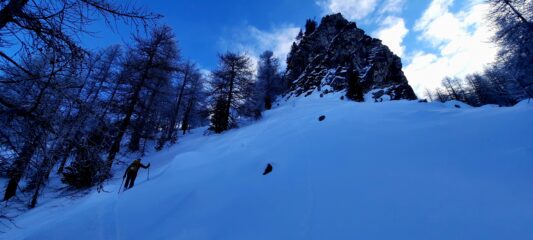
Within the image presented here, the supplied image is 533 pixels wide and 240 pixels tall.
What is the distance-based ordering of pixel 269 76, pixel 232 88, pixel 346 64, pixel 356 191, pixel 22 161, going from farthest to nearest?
pixel 269 76
pixel 346 64
pixel 232 88
pixel 356 191
pixel 22 161

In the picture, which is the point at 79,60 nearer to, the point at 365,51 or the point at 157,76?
the point at 157,76

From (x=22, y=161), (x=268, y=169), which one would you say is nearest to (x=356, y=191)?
(x=268, y=169)

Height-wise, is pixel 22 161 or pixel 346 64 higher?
pixel 346 64

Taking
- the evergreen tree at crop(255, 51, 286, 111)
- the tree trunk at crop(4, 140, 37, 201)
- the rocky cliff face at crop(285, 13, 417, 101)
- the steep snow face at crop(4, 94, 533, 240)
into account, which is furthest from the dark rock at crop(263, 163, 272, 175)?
the evergreen tree at crop(255, 51, 286, 111)

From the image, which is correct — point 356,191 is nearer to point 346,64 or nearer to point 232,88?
point 232,88

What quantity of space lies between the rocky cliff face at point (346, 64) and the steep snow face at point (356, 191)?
15861mm

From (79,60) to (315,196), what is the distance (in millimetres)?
4104

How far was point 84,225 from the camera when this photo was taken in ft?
17.8

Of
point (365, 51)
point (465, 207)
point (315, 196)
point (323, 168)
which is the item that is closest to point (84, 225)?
point (315, 196)

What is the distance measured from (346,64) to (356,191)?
2739 cm

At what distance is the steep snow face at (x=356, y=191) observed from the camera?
10.2 ft

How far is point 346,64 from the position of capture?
28797 mm

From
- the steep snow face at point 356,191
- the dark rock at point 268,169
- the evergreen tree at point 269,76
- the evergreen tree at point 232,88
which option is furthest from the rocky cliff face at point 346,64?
the dark rock at point 268,169

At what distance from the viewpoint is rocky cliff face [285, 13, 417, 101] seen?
24.8 metres
